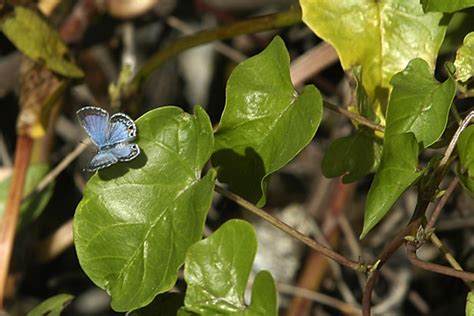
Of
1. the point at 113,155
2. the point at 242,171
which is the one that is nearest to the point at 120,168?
the point at 113,155

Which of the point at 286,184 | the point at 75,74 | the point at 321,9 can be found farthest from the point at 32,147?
the point at 286,184

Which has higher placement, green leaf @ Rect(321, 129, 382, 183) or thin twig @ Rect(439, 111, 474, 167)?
thin twig @ Rect(439, 111, 474, 167)

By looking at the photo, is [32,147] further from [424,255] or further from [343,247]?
[424,255]

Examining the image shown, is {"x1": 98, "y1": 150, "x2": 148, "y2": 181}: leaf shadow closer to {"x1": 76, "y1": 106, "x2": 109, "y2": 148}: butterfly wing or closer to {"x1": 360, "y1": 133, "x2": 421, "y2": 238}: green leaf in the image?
{"x1": 76, "y1": 106, "x2": 109, "y2": 148}: butterfly wing

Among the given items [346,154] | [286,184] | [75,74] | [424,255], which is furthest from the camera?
[286,184]

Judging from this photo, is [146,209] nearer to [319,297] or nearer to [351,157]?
Answer: [351,157]

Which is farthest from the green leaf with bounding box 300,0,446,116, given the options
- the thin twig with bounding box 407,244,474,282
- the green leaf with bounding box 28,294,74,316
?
the green leaf with bounding box 28,294,74,316
